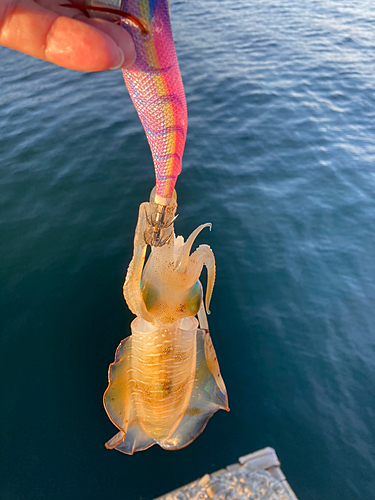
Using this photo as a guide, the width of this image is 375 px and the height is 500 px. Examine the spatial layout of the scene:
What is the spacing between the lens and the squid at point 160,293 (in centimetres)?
207

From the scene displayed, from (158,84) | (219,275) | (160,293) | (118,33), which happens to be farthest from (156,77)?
(219,275)

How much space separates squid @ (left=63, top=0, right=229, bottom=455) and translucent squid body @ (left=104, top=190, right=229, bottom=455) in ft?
0.04

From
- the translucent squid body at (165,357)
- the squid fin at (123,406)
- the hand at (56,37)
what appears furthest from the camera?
the squid fin at (123,406)

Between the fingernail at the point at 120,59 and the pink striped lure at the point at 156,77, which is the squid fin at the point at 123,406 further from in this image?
the fingernail at the point at 120,59

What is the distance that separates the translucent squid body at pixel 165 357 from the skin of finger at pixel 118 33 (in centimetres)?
176

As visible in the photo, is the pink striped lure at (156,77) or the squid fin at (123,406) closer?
the pink striped lure at (156,77)

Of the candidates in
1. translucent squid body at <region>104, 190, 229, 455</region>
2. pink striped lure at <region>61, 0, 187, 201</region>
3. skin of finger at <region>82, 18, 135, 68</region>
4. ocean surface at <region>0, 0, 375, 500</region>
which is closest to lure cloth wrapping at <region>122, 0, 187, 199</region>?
pink striped lure at <region>61, 0, 187, 201</region>

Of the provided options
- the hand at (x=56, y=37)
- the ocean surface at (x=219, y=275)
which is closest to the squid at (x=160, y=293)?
the hand at (x=56, y=37)

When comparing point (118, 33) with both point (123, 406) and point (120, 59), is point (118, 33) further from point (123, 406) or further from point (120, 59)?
point (123, 406)

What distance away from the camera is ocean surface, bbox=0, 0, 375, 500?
5809mm

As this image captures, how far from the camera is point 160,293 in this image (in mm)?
4082

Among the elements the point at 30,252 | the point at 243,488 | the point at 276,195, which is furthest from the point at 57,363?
the point at 276,195

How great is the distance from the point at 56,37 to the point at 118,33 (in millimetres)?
323

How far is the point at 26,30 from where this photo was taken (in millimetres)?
1676
